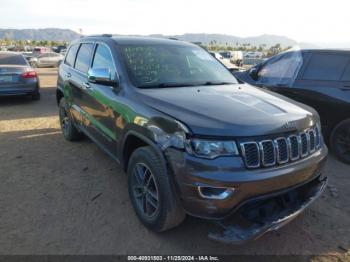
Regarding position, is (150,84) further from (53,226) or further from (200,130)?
(53,226)

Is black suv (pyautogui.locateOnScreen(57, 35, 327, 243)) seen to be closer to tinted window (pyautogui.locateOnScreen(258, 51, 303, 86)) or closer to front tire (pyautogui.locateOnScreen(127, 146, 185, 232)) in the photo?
front tire (pyautogui.locateOnScreen(127, 146, 185, 232))

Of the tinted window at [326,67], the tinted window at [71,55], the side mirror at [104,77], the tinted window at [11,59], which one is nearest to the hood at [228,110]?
the side mirror at [104,77]

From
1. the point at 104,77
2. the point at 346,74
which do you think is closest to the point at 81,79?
the point at 104,77

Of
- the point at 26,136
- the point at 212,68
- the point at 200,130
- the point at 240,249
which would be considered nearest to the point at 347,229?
the point at 240,249

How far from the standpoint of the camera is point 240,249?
310 cm

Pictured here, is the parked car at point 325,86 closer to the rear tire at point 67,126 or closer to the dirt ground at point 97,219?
the dirt ground at point 97,219

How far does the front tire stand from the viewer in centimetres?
285

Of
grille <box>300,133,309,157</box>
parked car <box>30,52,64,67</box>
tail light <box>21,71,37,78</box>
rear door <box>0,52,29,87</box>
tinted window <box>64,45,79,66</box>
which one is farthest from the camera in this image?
parked car <box>30,52,64,67</box>

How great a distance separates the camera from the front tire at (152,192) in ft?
9.36

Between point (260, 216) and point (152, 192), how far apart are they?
3.30 ft

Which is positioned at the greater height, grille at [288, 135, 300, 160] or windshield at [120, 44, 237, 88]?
windshield at [120, 44, 237, 88]

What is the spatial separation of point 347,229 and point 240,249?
1.22 metres

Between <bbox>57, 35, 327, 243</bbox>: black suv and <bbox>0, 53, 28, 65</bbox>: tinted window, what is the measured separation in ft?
23.0

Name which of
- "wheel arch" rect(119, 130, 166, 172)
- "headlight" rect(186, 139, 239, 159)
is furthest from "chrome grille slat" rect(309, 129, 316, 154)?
"wheel arch" rect(119, 130, 166, 172)
